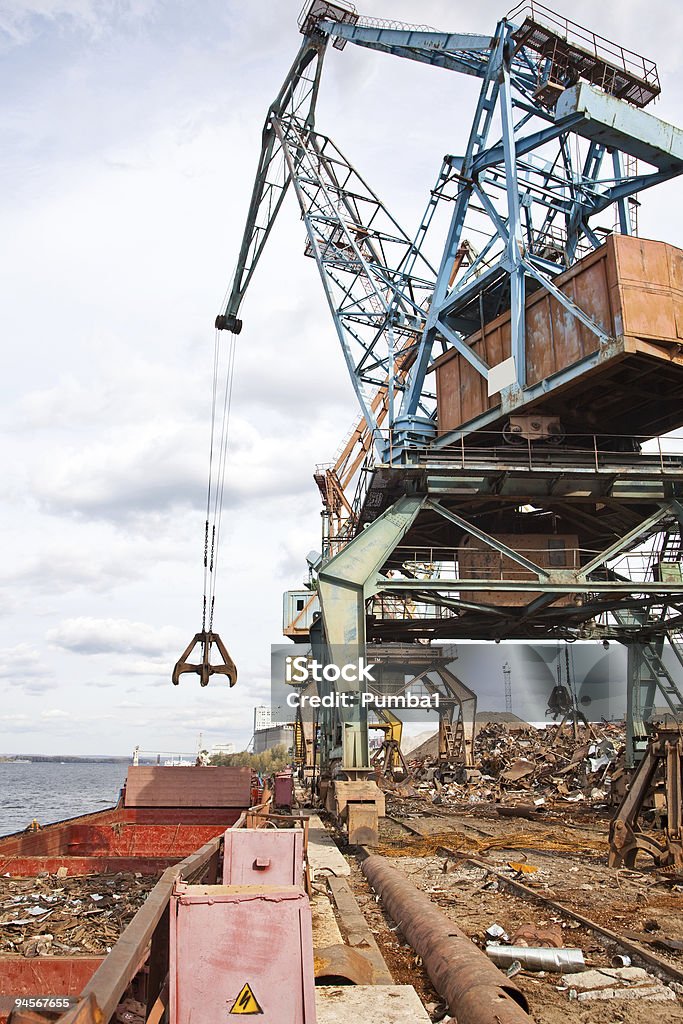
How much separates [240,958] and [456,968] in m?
2.45

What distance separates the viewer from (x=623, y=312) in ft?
46.9

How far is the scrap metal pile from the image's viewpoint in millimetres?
25684

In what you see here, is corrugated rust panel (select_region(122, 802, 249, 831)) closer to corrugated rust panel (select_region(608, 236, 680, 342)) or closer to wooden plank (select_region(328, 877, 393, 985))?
wooden plank (select_region(328, 877, 393, 985))

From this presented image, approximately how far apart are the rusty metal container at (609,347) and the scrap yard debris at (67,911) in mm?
11919

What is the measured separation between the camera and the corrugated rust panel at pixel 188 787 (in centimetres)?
1516

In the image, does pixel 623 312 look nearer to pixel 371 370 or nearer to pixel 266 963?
pixel 371 370

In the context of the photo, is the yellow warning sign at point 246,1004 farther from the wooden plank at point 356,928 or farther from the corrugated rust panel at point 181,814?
the corrugated rust panel at point 181,814

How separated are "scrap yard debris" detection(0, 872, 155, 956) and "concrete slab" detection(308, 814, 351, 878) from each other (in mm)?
3272

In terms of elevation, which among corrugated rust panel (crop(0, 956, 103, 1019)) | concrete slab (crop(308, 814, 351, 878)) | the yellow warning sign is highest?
the yellow warning sign

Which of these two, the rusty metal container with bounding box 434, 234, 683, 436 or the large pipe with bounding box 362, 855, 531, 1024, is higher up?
the rusty metal container with bounding box 434, 234, 683, 436

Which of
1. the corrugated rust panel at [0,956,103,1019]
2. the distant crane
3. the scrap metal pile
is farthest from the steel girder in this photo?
the distant crane

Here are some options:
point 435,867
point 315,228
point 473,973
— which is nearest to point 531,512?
point 435,867

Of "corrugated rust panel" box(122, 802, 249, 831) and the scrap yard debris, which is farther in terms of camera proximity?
"corrugated rust panel" box(122, 802, 249, 831)

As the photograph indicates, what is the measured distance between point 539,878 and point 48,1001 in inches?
331
